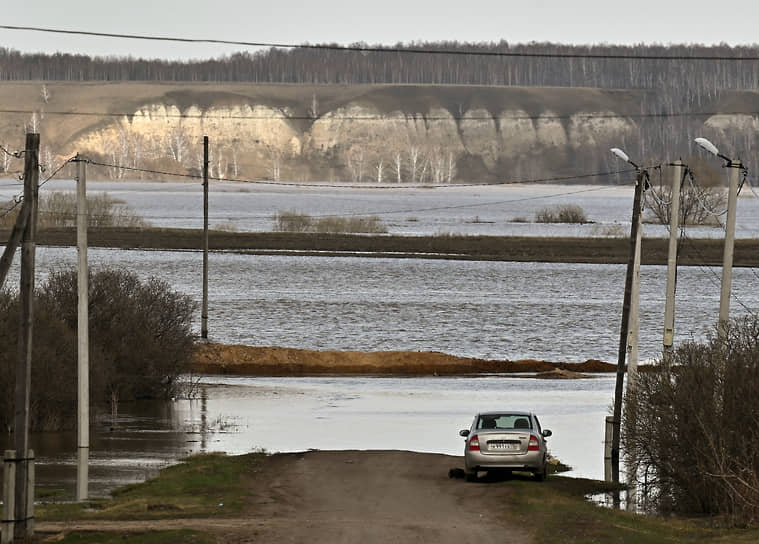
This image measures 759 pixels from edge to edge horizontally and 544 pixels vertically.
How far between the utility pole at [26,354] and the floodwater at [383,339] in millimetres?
5242

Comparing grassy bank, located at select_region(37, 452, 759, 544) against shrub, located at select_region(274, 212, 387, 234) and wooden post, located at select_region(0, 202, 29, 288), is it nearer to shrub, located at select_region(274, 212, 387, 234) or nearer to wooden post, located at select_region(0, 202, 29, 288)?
wooden post, located at select_region(0, 202, 29, 288)

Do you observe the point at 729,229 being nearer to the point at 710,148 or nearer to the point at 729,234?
the point at 729,234

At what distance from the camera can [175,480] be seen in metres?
22.4

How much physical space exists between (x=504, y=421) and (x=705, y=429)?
4.09m

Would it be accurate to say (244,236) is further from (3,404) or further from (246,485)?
(246,485)

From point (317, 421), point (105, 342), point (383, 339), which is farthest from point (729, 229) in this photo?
point (383, 339)

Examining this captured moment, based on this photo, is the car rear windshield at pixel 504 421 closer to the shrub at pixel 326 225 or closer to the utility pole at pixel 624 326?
the utility pole at pixel 624 326

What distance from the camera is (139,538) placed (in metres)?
16.2

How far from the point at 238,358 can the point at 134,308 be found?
8753 mm

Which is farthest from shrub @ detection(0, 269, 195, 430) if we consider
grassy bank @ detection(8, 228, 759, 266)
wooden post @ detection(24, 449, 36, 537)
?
grassy bank @ detection(8, 228, 759, 266)

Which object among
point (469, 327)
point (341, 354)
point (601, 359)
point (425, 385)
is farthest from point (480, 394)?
point (469, 327)

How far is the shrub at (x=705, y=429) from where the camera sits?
1975 centimetres

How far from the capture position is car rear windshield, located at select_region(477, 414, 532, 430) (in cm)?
2280

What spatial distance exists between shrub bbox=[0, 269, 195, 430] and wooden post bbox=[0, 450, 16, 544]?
45.3 ft
